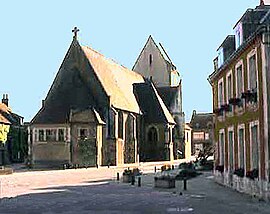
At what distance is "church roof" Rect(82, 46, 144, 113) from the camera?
62.6 m

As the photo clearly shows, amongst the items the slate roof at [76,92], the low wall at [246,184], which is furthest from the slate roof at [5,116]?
the low wall at [246,184]

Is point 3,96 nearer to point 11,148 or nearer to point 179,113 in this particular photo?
point 11,148

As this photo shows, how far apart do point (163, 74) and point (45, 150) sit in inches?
1330

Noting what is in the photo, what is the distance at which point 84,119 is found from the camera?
58344 mm

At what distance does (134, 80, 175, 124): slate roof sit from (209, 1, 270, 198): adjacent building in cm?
4341

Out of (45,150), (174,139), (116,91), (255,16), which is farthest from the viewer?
(174,139)

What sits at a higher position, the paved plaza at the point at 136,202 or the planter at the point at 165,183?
the planter at the point at 165,183

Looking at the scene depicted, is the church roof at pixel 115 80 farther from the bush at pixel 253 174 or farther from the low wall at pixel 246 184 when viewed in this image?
the bush at pixel 253 174

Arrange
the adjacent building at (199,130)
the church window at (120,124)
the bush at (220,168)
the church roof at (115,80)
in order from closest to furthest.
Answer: the bush at (220,168) < the church roof at (115,80) < the church window at (120,124) < the adjacent building at (199,130)

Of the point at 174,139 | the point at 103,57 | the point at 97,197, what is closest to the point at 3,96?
the point at 103,57

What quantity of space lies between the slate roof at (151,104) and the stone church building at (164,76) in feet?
14.0

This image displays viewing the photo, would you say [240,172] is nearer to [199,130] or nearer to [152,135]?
[152,135]

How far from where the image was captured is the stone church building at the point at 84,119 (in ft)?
191

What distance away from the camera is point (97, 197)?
2392cm
